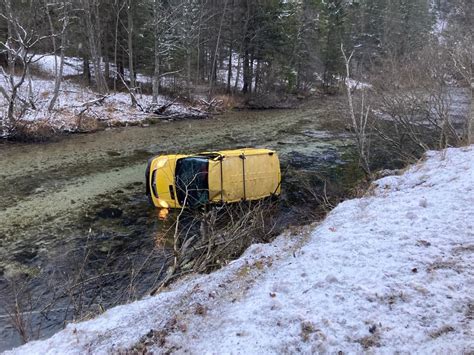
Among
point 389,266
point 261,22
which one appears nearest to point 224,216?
point 389,266

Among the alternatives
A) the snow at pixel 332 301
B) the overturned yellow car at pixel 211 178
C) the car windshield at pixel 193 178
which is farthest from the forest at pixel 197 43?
the snow at pixel 332 301

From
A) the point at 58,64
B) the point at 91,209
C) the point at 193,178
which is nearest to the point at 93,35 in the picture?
the point at 58,64

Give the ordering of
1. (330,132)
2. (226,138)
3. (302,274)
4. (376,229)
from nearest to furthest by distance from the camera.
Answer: (302,274), (376,229), (226,138), (330,132)

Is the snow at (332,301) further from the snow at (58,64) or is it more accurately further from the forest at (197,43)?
the snow at (58,64)

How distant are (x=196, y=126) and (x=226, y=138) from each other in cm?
424

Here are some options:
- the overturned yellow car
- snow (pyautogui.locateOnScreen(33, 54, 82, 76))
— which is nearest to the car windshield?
the overturned yellow car

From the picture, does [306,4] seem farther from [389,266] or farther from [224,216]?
[389,266]

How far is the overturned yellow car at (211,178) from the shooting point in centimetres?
1059

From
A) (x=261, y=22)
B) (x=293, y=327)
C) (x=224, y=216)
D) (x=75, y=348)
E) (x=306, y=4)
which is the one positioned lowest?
(x=224, y=216)

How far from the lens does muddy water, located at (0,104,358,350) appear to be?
290 inches

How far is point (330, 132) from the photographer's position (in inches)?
887

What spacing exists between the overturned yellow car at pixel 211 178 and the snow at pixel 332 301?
4786 mm

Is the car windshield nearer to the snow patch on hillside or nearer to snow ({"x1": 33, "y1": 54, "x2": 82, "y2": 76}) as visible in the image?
the snow patch on hillside

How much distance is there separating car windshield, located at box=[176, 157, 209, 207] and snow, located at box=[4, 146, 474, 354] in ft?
15.5
